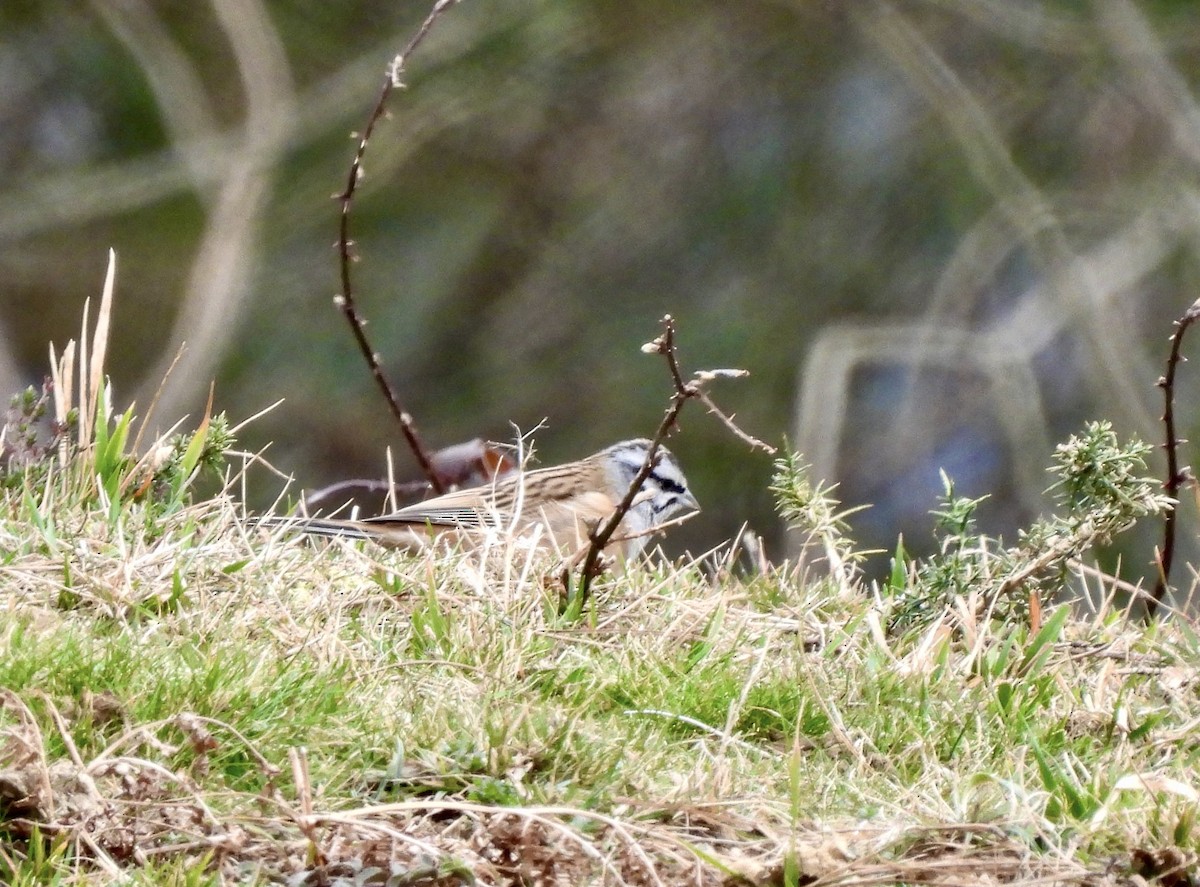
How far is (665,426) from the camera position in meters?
3.50

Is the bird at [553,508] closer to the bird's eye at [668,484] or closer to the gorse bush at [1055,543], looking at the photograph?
the bird's eye at [668,484]

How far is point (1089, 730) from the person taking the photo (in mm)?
3369

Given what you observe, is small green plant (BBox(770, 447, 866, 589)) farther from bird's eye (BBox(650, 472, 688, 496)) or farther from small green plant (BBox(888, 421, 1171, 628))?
bird's eye (BBox(650, 472, 688, 496))

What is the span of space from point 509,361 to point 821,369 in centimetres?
178

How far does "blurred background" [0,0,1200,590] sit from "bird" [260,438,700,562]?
2.06 metres

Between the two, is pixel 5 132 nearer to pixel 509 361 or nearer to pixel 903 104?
pixel 509 361

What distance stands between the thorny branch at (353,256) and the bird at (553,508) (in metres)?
0.24

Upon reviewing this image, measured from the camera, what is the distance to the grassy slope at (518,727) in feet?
8.52

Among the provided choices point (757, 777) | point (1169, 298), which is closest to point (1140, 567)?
point (1169, 298)

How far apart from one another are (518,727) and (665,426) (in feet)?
2.71

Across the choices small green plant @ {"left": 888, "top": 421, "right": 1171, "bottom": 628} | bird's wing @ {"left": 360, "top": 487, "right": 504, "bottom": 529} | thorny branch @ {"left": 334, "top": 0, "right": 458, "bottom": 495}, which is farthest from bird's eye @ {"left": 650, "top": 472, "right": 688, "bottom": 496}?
small green plant @ {"left": 888, "top": 421, "right": 1171, "bottom": 628}

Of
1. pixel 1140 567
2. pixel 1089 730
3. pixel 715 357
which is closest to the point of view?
pixel 1089 730

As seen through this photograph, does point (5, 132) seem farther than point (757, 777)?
Yes

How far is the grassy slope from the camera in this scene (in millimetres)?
2598
